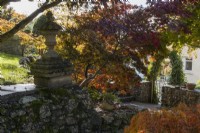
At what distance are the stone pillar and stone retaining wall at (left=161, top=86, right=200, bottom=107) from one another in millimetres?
8228

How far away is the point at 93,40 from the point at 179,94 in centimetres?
752

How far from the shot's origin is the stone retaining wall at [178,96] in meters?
14.3

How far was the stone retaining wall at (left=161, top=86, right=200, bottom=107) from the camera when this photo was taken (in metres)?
14.3

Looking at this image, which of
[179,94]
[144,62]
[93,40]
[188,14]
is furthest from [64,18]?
[179,94]

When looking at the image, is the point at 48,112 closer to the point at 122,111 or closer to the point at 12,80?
the point at 122,111

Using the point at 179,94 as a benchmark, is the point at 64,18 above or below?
above

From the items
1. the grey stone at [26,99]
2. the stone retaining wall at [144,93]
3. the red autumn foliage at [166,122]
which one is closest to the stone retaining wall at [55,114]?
the grey stone at [26,99]

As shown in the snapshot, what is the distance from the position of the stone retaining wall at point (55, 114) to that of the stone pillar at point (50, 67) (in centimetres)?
20

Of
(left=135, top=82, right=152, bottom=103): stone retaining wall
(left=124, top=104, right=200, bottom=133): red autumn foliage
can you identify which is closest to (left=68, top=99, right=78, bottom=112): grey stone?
(left=124, top=104, right=200, bottom=133): red autumn foliage

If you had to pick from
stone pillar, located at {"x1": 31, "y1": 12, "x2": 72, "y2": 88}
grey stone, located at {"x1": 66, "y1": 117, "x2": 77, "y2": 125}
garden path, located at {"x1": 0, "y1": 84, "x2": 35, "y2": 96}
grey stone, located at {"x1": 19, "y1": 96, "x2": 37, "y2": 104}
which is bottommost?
grey stone, located at {"x1": 66, "y1": 117, "x2": 77, "y2": 125}

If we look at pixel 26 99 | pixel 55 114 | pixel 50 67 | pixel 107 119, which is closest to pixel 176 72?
pixel 107 119

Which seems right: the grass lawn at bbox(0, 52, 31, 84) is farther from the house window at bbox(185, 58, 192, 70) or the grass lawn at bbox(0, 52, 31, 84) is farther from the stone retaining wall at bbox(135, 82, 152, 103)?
the house window at bbox(185, 58, 192, 70)

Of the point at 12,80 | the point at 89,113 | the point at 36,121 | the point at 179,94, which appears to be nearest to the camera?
the point at 36,121

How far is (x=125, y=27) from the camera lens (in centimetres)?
845
